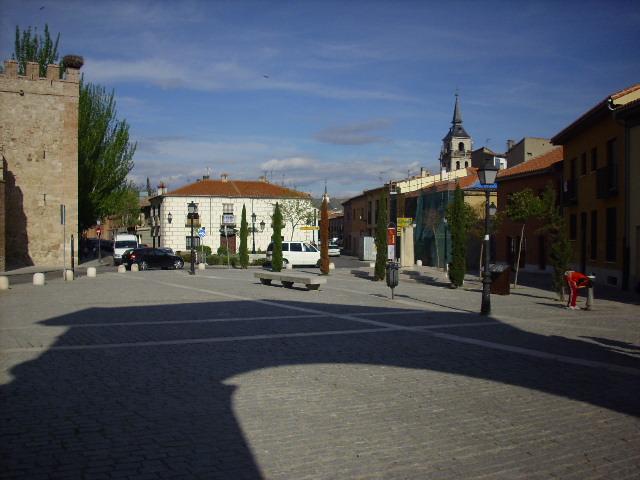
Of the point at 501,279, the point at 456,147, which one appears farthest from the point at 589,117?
the point at 456,147

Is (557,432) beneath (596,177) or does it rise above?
beneath

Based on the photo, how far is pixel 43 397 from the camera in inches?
261

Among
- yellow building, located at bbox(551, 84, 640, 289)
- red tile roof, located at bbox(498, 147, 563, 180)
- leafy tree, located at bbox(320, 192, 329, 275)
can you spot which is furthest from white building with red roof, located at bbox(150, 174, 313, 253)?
yellow building, located at bbox(551, 84, 640, 289)

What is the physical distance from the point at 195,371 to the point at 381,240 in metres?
19.7

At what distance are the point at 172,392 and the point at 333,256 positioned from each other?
5646 centimetres

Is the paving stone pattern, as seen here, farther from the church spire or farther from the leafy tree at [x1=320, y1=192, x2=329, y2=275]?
the church spire

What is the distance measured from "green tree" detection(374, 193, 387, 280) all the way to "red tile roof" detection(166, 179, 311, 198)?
43.0 meters

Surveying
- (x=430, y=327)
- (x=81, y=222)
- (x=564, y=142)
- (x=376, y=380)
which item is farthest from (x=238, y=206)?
(x=376, y=380)

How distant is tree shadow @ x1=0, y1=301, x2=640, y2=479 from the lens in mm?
4953

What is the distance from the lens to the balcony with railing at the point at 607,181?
23.8m

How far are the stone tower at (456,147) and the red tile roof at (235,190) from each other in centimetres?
2670

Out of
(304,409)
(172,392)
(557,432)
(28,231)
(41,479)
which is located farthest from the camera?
(28,231)

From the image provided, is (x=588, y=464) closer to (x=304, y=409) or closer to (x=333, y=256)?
(x=304, y=409)

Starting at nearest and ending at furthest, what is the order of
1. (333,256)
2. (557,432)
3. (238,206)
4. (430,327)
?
(557,432), (430,327), (333,256), (238,206)
